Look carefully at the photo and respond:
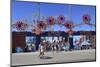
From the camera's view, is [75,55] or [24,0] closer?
[24,0]

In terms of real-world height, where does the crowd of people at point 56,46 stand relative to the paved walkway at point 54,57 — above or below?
above

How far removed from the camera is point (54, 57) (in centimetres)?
292

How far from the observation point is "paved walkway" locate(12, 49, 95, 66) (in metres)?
2.75

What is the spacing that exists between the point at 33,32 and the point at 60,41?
39 centimetres

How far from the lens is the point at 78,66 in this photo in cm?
305

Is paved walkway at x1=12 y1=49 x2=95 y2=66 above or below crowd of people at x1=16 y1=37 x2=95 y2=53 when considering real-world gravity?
below

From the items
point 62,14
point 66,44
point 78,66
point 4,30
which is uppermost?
point 62,14

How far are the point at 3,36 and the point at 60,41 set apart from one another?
76 cm

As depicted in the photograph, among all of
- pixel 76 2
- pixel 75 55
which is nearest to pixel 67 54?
pixel 75 55

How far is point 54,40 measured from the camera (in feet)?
9.61

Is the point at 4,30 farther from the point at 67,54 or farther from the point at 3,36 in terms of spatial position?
the point at 67,54

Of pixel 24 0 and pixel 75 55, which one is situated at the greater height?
pixel 24 0

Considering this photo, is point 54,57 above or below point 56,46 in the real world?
below

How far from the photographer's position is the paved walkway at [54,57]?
9.03ft
